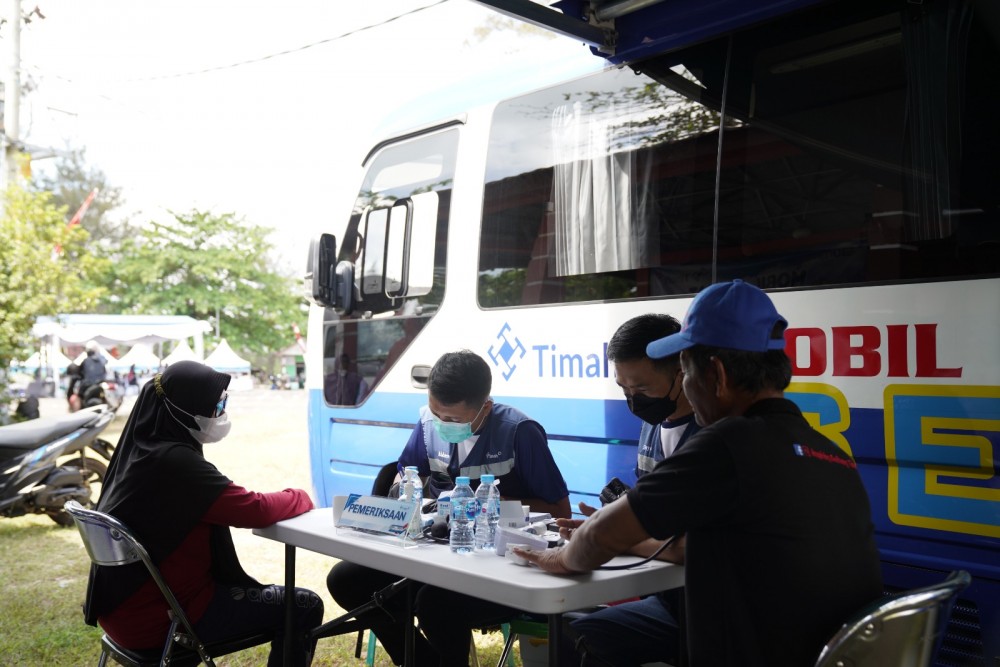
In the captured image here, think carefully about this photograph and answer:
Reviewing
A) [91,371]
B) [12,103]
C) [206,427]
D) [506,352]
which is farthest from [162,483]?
[12,103]

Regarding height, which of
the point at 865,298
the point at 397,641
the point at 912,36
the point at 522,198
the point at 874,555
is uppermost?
the point at 912,36

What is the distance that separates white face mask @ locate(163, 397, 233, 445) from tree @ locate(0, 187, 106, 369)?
8.60 metres

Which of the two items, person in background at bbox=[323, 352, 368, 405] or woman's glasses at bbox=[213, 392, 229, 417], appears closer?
woman's glasses at bbox=[213, 392, 229, 417]

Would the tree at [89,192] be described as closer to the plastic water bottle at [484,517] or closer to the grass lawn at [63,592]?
the grass lawn at [63,592]

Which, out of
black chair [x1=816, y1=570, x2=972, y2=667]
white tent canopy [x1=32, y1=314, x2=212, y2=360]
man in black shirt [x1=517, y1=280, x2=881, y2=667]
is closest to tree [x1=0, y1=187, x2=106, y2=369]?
man in black shirt [x1=517, y1=280, x2=881, y2=667]

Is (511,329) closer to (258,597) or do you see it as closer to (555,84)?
(555,84)

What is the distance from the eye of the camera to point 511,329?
4.06m

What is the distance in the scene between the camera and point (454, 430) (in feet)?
10.6

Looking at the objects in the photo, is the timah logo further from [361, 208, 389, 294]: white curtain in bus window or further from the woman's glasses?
the woman's glasses

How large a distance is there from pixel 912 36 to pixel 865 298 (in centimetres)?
88

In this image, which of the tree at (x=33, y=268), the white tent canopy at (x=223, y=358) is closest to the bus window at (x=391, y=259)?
the tree at (x=33, y=268)

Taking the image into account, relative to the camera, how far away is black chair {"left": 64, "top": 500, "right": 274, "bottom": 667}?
261 centimetres

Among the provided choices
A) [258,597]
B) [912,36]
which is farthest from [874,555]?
[258,597]

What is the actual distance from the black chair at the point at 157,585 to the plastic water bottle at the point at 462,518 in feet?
2.84
